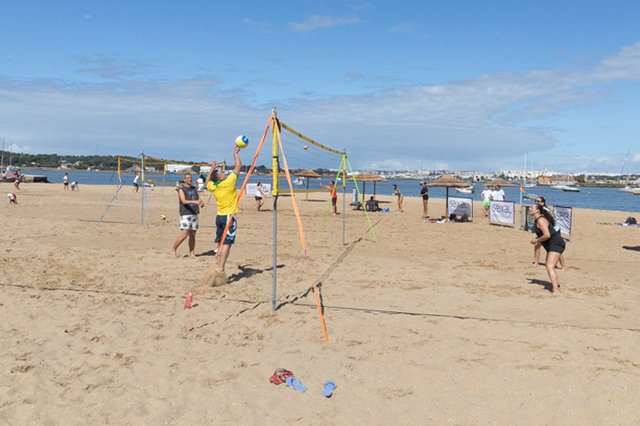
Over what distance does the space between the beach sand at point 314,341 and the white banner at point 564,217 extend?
4.14m

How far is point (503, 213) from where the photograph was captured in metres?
15.8

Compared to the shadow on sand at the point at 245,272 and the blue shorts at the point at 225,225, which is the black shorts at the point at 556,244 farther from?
the blue shorts at the point at 225,225

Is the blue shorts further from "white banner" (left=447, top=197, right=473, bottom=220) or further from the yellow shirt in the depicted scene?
"white banner" (left=447, top=197, right=473, bottom=220)

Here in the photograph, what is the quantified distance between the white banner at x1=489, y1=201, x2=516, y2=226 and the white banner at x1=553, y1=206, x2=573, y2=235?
1875mm

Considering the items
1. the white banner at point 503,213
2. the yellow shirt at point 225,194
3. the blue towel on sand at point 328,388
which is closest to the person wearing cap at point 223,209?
the yellow shirt at point 225,194

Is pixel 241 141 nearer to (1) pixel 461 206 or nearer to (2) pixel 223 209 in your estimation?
(2) pixel 223 209

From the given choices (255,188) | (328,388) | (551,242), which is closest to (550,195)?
(255,188)

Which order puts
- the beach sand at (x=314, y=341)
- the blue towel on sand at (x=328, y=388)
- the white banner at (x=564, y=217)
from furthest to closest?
the white banner at (x=564, y=217)
the blue towel on sand at (x=328, y=388)
the beach sand at (x=314, y=341)

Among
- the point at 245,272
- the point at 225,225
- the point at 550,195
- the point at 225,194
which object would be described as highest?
the point at 550,195

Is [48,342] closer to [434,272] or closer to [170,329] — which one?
[170,329]

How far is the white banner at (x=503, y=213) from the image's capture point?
1556cm

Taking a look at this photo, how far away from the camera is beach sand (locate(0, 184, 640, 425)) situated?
3393 millimetres

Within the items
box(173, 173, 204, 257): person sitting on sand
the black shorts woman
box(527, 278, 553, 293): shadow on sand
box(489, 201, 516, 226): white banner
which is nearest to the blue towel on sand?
the black shorts woman

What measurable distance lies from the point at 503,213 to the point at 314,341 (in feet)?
41.6
